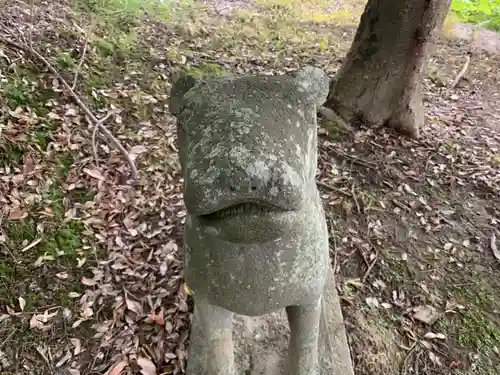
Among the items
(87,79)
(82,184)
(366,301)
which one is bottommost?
(366,301)

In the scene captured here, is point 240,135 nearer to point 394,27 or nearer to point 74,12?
point 394,27

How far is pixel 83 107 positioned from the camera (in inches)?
140

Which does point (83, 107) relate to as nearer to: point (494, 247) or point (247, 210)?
point (247, 210)

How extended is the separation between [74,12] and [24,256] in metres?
2.61

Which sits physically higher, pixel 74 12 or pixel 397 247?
Result: pixel 74 12

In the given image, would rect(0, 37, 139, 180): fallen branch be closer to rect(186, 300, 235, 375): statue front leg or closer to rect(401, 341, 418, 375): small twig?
rect(186, 300, 235, 375): statue front leg

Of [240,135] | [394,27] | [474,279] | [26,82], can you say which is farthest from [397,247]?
[26,82]

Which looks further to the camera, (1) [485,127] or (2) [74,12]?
(2) [74,12]

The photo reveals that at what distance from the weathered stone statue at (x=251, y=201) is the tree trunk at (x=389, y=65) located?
7.44ft

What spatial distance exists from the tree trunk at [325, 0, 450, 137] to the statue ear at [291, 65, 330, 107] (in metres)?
2.26

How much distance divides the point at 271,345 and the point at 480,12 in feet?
19.2

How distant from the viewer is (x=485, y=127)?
419cm

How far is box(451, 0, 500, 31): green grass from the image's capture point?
6211mm

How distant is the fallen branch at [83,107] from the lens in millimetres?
3372
